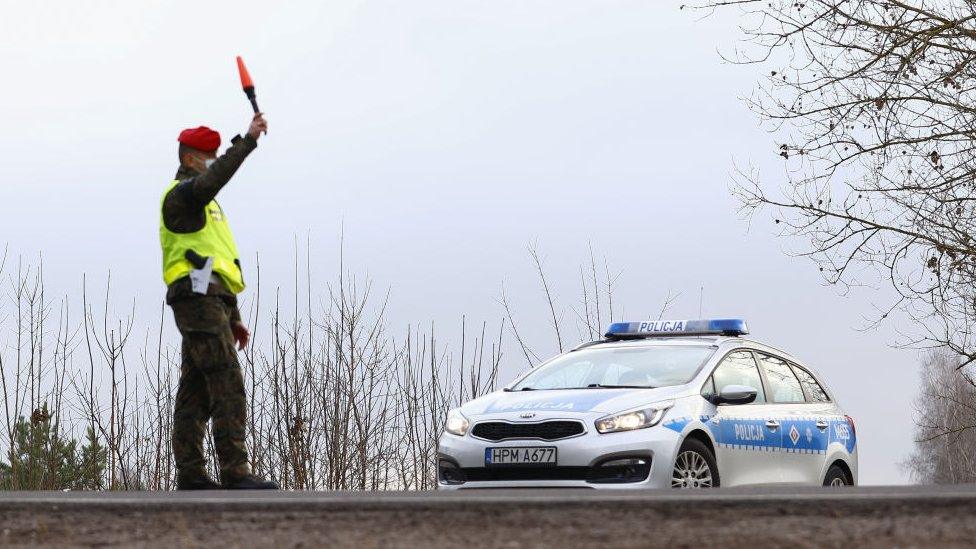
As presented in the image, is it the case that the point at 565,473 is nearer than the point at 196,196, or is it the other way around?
the point at 196,196

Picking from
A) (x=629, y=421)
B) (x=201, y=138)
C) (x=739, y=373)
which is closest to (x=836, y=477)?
(x=739, y=373)

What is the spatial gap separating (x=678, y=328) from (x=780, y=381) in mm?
916

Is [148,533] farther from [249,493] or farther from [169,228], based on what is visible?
[169,228]

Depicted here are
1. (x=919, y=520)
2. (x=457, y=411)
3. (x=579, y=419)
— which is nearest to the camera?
(x=919, y=520)

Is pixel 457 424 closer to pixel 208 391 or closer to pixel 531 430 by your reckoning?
pixel 531 430

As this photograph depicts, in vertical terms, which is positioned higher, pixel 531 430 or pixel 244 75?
pixel 244 75

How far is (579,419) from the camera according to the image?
9.39 metres

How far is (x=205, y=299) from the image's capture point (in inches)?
331

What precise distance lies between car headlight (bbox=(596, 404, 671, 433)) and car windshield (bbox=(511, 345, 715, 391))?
59 cm

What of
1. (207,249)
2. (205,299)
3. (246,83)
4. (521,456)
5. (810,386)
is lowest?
(521,456)

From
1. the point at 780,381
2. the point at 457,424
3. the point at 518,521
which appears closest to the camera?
the point at 518,521

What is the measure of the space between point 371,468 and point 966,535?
10001 mm

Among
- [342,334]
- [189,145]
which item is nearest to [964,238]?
[342,334]

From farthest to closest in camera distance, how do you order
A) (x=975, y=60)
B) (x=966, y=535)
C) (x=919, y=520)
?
(x=975, y=60), (x=919, y=520), (x=966, y=535)
